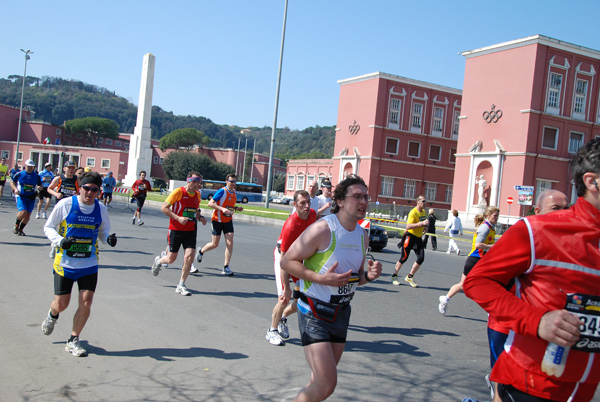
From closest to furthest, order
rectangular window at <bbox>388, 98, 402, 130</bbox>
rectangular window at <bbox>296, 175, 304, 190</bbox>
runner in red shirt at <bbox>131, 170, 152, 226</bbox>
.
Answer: runner in red shirt at <bbox>131, 170, 152, 226</bbox> < rectangular window at <bbox>388, 98, 402, 130</bbox> < rectangular window at <bbox>296, 175, 304, 190</bbox>

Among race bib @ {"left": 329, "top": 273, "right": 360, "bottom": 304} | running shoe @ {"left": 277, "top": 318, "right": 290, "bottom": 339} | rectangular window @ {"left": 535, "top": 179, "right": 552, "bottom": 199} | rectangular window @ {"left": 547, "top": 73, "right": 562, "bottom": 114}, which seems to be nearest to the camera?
race bib @ {"left": 329, "top": 273, "right": 360, "bottom": 304}

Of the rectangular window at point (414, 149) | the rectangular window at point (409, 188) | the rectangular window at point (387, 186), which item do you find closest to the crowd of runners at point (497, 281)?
the rectangular window at point (387, 186)

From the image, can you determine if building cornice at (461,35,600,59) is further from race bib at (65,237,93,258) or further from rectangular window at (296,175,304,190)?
rectangular window at (296,175,304,190)

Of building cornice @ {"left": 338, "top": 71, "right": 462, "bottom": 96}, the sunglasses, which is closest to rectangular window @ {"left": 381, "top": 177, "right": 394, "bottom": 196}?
building cornice @ {"left": 338, "top": 71, "right": 462, "bottom": 96}

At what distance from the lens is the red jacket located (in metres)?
2.24

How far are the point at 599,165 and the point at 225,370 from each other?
12.6ft

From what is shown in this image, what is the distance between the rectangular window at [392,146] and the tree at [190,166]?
116 feet

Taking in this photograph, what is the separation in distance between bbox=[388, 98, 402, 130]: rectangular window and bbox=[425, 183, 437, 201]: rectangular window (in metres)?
7.83

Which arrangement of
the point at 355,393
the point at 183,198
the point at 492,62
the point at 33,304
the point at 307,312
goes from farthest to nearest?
the point at 492,62 → the point at 183,198 → the point at 33,304 → the point at 355,393 → the point at 307,312

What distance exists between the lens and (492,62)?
4253 cm

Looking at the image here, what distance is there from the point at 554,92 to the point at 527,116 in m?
3.49

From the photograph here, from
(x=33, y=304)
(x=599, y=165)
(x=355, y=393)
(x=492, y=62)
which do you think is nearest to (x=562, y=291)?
(x=599, y=165)

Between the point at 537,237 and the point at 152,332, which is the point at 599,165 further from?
the point at 152,332

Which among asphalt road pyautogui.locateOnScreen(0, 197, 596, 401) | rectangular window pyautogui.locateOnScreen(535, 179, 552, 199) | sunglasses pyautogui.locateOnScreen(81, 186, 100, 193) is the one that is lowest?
asphalt road pyautogui.locateOnScreen(0, 197, 596, 401)
